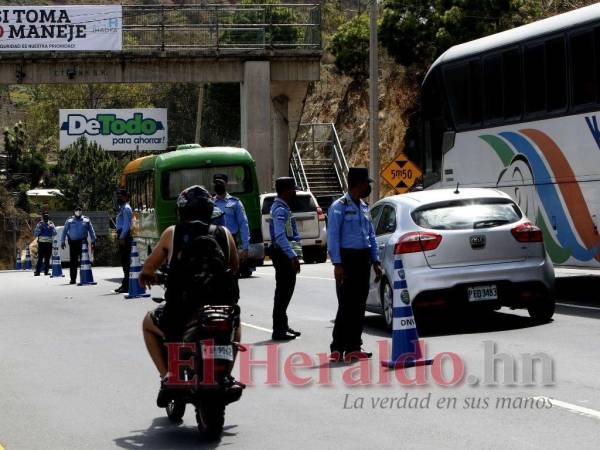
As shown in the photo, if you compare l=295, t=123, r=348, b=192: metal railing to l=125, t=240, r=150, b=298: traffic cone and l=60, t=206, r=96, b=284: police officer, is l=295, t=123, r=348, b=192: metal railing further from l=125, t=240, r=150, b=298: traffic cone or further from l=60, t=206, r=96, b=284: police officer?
l=125, t=240, r=150, b=298: traffic cone

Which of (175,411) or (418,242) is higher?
→ (418,242)

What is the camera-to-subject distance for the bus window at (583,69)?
18016 millimetres

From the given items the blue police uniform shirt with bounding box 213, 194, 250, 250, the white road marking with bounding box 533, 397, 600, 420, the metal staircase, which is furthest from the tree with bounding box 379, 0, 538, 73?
the white road marking with bounding box 533, 397, 600, 420

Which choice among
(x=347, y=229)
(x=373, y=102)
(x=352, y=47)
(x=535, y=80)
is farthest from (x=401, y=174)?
(x=352, y=47)

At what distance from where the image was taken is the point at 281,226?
47.3 ft

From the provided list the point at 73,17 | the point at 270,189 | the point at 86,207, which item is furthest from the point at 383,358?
the point at 86,207

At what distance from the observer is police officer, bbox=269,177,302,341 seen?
14.4 meters

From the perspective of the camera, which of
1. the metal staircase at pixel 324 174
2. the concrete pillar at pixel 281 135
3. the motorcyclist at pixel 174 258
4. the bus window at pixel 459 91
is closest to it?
the motorcyclist at pixel 174 258

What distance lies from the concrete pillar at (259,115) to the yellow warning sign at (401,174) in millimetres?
12441

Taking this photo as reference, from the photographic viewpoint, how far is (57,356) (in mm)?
14078

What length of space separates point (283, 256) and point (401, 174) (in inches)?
785

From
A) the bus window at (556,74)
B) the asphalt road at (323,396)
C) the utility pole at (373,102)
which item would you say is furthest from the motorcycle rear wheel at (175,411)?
the utility pole at (373,102)

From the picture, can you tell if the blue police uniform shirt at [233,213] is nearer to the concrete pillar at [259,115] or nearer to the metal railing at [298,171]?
the concrete pillar at [259,115]

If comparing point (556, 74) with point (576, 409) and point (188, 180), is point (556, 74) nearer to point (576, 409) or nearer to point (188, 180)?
point (576, 409)
